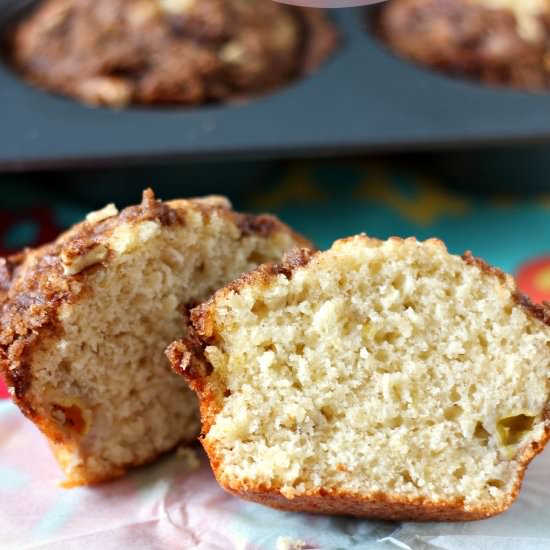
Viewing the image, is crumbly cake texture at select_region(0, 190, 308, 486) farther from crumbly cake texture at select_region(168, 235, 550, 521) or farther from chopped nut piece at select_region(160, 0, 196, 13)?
chopped nut piece at select_region(160, 0, 196, 13)

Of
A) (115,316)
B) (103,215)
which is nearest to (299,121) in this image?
(103,215)

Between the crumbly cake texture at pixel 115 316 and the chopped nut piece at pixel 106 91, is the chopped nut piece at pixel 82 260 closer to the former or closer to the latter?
the crumbly cake texture at pixel 115 316

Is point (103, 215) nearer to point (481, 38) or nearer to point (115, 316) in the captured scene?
point (115, 316)

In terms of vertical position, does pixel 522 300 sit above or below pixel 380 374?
above

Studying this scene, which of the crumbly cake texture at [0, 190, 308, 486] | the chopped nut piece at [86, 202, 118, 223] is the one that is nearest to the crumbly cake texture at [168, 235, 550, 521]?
the crumbly cake texture at [0, 190, 308, 486]

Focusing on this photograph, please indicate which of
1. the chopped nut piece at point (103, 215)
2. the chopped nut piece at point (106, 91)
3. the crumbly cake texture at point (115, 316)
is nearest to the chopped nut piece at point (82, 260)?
the crumbly cake texture at point (115, 316)
